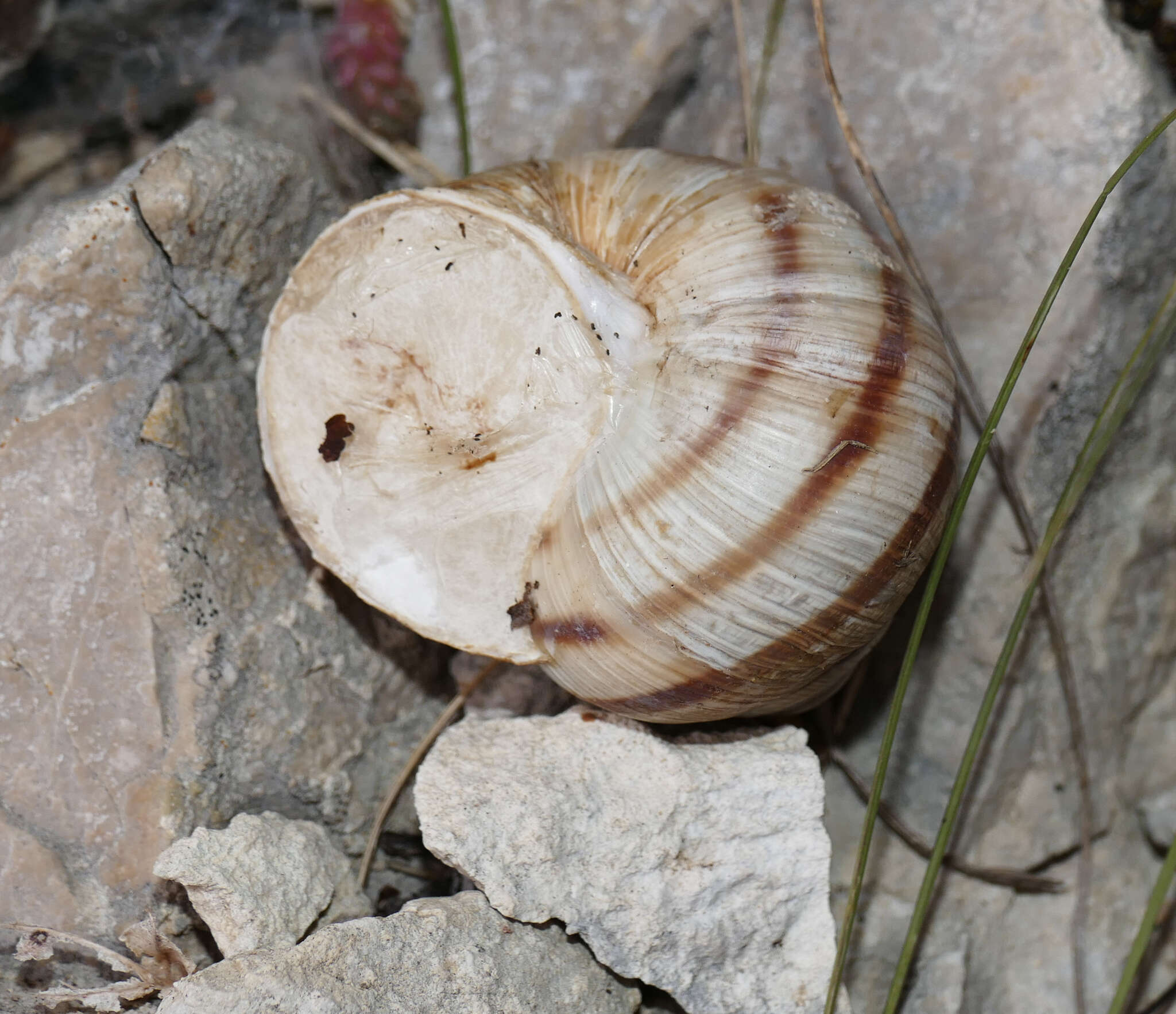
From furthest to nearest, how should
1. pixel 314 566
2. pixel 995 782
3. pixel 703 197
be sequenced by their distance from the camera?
pixel 995 782 → pixel 314 566 → pixel 703 197

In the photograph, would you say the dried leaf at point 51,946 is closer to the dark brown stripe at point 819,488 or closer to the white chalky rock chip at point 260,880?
the white chalky rock chip at point 260,880

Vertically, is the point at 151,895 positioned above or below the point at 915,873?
above

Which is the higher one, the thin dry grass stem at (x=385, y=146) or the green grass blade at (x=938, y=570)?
the thin dry grass stem at (x=385, y=146)

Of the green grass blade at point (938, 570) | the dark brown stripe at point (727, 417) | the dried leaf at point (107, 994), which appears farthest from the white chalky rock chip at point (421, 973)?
the dark brown stripe at point (727, 417)

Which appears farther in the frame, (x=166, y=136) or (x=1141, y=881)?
(x=166, y=136)

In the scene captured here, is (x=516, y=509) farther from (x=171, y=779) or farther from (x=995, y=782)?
(x=995, y=782)

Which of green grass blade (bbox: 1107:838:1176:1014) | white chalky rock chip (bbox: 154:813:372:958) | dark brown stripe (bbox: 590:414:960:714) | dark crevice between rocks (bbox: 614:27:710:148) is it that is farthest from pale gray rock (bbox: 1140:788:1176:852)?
dark crevice between rocks (bbox: 614:27:710:148)

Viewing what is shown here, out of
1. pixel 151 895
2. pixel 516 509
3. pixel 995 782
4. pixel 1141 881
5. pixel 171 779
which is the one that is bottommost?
pixel 1141 881

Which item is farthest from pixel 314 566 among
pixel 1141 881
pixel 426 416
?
pixel 1141 881
